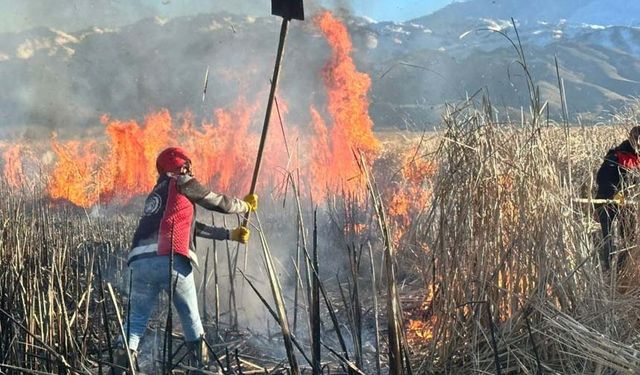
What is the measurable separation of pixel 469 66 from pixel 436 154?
219 ft

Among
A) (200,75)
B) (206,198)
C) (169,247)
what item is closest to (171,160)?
(206,198)

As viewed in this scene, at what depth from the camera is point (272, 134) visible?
49.3 ft

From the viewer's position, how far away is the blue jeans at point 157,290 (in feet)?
14.3

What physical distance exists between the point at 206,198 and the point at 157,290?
71 centimetres

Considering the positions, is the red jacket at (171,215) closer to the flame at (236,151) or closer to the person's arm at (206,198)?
the person's arm at (206,198)

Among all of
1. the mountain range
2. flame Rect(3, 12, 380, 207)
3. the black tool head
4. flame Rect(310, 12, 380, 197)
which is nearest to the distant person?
the black tool head

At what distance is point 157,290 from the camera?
445 centimetres

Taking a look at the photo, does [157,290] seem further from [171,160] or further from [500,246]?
[500,246]

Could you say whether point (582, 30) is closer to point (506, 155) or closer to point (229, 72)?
point (229, 72)

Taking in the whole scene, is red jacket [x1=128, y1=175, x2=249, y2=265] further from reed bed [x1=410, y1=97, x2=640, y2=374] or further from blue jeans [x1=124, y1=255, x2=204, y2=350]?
reed bed [x1=410, y1=97, x2=640, y2=374]

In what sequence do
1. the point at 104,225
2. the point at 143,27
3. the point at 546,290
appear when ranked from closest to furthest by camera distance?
the point at 546,290 < the point at 104,225 < the point at 143,27

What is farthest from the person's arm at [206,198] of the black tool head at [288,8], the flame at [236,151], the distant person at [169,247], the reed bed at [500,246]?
the flame at [236,151]

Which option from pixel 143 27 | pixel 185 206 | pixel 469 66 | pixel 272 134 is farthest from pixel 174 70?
pixel 469 66

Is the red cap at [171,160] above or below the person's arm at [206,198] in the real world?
above
